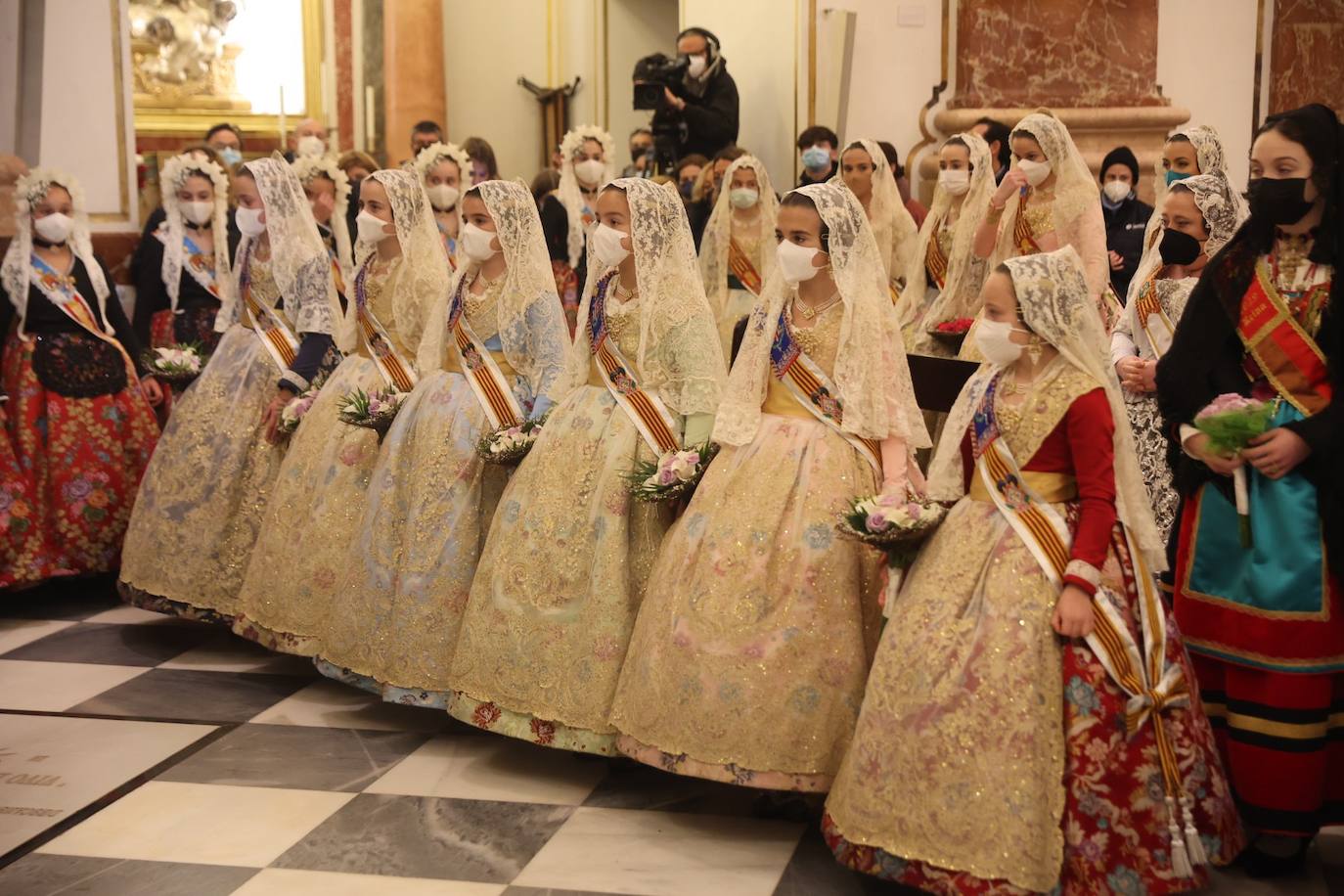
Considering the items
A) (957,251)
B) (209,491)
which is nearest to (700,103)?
(957,251)

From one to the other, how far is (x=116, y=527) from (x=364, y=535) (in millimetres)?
2156

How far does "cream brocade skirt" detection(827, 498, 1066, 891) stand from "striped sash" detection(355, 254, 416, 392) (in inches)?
91.7

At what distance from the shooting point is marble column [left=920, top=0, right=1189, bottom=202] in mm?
8148

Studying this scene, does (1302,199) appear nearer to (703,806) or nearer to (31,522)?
(703,806)

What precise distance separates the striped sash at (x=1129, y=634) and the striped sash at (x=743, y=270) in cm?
367

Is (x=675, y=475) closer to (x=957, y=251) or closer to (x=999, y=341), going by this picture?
(x=999, y=341)

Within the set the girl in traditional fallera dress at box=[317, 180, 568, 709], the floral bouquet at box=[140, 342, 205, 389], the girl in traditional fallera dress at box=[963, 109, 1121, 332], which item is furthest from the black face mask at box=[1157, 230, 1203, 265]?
the floral bouquet at box=[140, 342, 205, 389]

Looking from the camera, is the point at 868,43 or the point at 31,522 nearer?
the point at 31,522

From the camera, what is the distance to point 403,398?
5.05 metres

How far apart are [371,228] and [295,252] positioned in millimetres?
536

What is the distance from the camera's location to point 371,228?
527cm

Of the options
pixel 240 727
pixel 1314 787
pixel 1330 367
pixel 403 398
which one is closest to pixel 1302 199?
pixel 1330 367

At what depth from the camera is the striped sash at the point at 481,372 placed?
476cm

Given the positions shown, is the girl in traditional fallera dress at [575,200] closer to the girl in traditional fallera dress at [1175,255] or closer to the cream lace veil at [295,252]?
the cream lace veil at [295,252]
